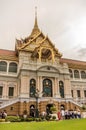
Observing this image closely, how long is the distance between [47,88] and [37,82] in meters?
2.13

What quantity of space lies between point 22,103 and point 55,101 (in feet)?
17.9

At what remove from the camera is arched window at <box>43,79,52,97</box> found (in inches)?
1157

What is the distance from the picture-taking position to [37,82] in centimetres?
2938

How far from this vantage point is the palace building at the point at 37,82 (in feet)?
90.0

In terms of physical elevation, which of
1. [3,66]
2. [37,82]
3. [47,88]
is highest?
[3,66]

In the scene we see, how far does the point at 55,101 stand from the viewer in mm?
28500

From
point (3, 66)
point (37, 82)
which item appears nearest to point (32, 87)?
point (37, 82)

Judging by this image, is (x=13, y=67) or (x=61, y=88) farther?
(x=13, y=67)

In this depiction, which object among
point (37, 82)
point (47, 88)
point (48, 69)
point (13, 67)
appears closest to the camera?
point (37, 82)

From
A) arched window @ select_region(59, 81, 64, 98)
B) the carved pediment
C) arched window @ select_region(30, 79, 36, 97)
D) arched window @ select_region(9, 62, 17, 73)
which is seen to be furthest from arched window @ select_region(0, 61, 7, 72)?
arched window @ select_region(59, 81, 64, 98)

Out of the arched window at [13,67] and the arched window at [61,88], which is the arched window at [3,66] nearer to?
the arched window at [13,67]

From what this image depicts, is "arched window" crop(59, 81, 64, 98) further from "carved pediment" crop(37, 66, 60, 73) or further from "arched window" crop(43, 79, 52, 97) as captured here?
"carved pediment" crop(37, 66, 60, 73)

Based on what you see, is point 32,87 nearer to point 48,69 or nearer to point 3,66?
point 48,69

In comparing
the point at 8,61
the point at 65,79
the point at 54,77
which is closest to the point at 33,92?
the point at 54,77
